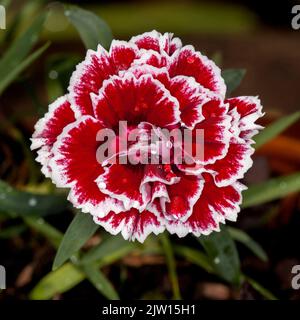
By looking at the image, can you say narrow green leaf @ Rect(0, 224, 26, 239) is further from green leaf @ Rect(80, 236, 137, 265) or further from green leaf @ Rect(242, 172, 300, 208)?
green leaf @ Rect(242, 172, 300, 208)

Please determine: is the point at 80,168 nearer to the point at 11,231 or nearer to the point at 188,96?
the point at 188,96

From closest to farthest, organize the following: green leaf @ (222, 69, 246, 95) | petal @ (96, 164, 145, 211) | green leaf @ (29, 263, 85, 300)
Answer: petal @ (96, 164, 145, 211) < green leaf @ (222, 69, 246, 95) < green leaf @ (29, 263, 85, 300)

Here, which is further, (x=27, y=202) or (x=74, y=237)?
(x=27, y=202)

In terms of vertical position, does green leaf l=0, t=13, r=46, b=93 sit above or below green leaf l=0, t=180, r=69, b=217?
above

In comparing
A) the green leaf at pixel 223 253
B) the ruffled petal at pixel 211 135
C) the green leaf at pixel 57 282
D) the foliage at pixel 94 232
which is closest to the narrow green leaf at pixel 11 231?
the foliage at pixel 94 232

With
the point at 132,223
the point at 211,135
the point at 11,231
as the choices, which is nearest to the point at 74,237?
the point at 132,223

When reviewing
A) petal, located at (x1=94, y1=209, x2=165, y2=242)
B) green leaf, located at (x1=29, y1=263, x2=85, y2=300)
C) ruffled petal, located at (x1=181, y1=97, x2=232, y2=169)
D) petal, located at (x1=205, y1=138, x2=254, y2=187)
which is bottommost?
green leaf, located at (x1=29, y1=263, x2=85, y2=300)

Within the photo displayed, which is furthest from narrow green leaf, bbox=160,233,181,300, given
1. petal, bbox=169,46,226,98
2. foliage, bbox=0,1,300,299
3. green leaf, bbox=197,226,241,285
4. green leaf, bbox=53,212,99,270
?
petal, bbox=169,46,226,98
